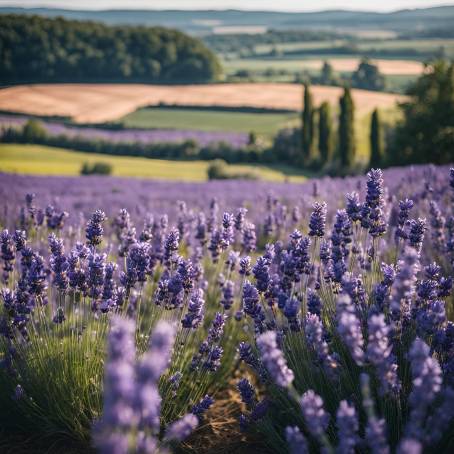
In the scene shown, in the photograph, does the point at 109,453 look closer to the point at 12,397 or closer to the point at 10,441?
the point at 12,397

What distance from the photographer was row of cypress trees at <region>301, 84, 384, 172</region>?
22531mm

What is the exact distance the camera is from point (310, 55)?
33062 millimetres

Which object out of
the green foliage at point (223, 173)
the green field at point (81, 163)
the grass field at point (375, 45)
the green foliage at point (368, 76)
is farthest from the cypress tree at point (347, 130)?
the green foliage at point (368, 76)

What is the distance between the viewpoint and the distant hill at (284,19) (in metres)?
18.4

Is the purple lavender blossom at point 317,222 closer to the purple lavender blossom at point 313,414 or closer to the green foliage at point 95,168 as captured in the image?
the purple lavender blossom at point 313,414

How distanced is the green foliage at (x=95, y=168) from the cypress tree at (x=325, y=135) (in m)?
12.5

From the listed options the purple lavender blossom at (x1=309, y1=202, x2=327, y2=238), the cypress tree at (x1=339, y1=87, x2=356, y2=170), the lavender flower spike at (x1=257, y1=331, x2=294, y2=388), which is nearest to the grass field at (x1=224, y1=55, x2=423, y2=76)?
the cypress tree at (x1=339, y1=87, x2=356, y2=170)

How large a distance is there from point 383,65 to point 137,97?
57.7 ft

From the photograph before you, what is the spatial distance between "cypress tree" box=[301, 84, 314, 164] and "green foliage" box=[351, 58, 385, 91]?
520cm

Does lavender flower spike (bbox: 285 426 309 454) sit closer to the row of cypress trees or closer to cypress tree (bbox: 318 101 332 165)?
the row of cypress trees

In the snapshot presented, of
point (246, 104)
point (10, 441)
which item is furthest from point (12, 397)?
point (246, 104)

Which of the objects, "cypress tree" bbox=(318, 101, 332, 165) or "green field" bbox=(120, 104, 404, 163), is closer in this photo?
"green field" bbox=(120, 104, 404, 163)

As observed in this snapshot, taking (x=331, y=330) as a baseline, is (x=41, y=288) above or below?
above

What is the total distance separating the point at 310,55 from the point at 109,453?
34.1 metres
